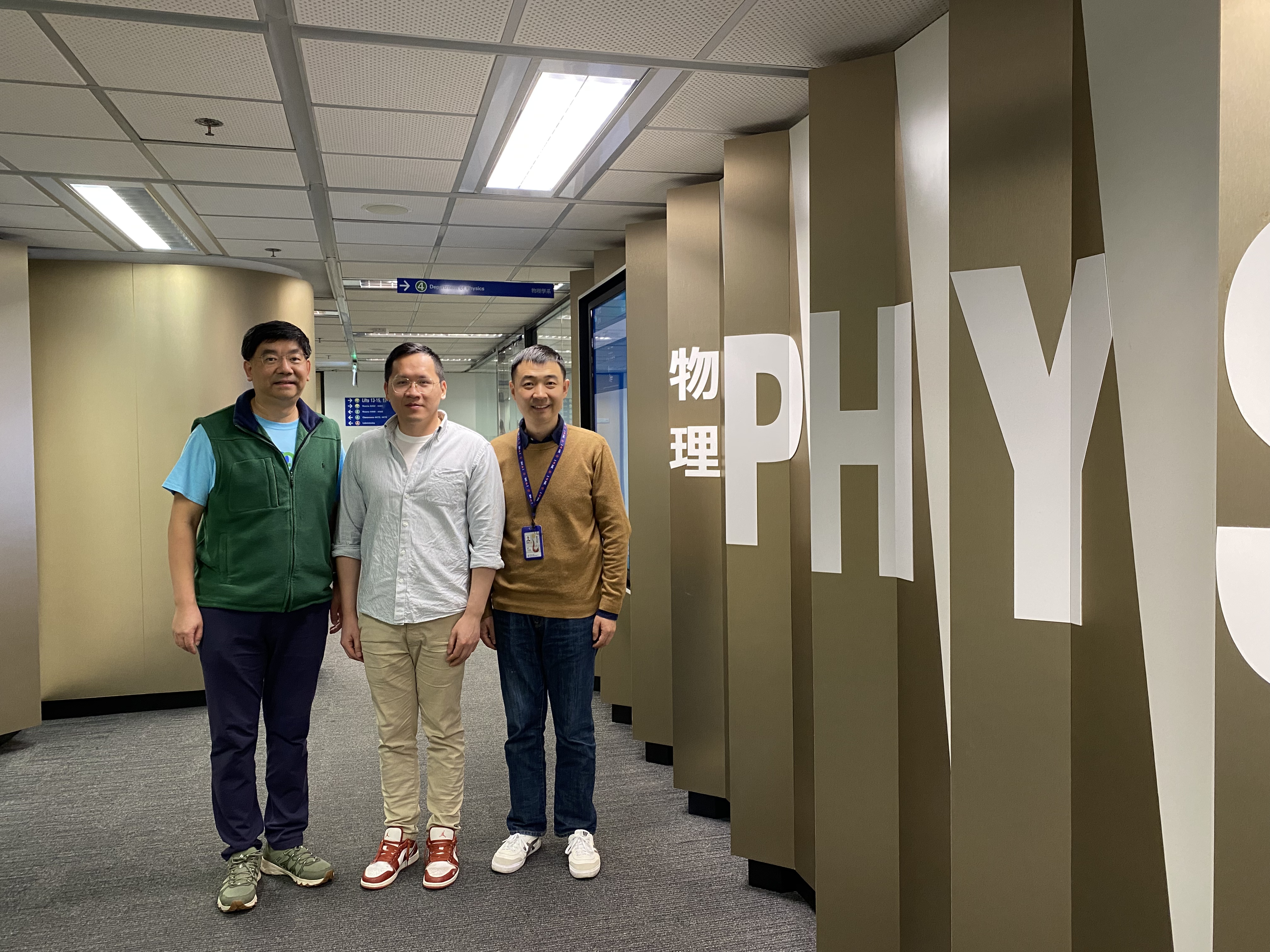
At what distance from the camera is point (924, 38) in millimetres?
2398

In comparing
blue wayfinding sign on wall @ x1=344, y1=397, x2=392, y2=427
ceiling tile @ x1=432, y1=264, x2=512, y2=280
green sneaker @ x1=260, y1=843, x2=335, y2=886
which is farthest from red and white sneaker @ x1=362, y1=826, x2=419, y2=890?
blue wayfinding sign on wall @ x1=344, y1=397, x2=392, y2=427

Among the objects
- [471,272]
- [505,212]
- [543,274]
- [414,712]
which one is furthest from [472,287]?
[414,712]

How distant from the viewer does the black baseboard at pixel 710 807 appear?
3746mm

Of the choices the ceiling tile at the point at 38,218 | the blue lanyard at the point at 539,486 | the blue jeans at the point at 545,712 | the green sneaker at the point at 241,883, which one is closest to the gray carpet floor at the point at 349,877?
the green sneaker at the point at 241,883

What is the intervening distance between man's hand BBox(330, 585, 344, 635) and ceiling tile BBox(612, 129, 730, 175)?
2.02 meters

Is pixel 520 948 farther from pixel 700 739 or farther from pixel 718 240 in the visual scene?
pixel 718 240

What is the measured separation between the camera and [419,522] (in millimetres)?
3053

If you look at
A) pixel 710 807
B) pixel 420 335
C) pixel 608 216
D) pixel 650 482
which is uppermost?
pixel 420 335

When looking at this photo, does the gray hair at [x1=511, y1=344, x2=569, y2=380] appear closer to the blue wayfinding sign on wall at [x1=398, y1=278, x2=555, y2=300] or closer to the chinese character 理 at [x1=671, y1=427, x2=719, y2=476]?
the chinese character 理 at [x1=671, y1=427, x2=719, y2=476]

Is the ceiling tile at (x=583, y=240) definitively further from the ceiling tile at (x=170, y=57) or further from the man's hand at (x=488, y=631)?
the man's hand at (x=488, y=631)

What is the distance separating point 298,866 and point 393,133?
2668 mm

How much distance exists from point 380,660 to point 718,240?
2179mm

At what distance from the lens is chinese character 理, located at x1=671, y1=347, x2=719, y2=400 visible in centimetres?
379

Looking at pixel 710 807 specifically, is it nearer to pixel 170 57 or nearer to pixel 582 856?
pixel 582 856
